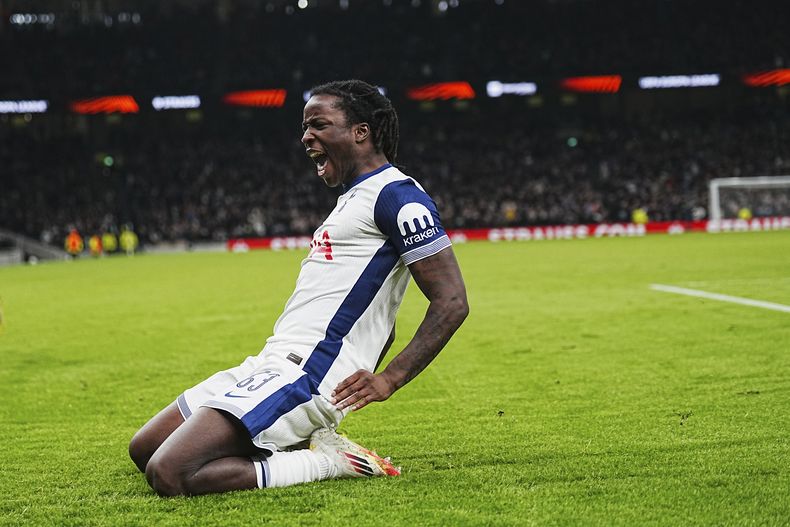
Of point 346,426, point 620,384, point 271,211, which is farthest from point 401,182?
point 271,211

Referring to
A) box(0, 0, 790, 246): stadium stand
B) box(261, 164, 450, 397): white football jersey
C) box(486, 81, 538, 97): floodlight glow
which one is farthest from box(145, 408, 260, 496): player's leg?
box(486, 81, 538, 97): floodlight glow

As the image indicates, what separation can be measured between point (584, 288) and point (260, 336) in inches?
258

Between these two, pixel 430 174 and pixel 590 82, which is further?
pixel 430 174

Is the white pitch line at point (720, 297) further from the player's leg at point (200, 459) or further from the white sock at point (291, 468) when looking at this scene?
the player's leg at point (200, 459)

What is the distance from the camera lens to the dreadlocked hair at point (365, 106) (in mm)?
4102

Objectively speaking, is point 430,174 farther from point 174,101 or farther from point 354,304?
point 354,304

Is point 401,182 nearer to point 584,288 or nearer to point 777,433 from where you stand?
point 777,433

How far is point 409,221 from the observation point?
12.7ft

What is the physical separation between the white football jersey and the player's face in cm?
10

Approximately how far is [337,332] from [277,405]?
0.42 m

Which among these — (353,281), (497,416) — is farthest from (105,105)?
(353,281)

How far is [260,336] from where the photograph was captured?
11.0m

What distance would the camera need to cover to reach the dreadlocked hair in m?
4.10

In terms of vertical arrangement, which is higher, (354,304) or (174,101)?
(174,101)
